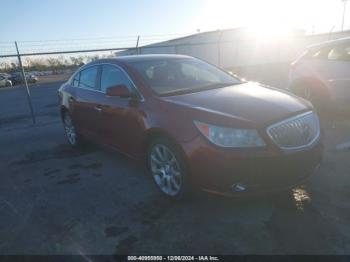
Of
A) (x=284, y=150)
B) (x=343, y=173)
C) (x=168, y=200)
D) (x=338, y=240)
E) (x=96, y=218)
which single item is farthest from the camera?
(x=343, y=173)

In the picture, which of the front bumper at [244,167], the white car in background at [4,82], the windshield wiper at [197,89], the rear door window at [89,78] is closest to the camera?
the front bumper at [244,167]

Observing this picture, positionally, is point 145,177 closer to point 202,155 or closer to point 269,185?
A: point 202,155

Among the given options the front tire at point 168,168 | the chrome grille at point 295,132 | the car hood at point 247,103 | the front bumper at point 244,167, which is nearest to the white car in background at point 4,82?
the front tire at point 168,168

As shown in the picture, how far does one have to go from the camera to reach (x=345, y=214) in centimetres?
334

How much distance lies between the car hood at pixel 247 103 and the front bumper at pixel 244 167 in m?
0.34

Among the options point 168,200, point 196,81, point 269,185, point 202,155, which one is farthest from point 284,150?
point 196,81

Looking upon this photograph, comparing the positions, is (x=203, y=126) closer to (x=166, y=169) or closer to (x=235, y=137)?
(x=235, y=137)

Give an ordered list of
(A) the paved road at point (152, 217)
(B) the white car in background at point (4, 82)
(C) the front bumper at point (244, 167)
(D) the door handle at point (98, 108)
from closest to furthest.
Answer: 1. (A) the paved road at point (152, 217)
2. (C) the front bumper at point (244, 167)
3. (D) the door handle at point (98, 108)
4. (B) the white car in background at point (4, 82)

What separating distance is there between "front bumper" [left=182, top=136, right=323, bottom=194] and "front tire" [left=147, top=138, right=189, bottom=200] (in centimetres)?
17

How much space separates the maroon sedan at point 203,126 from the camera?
10.4 feet

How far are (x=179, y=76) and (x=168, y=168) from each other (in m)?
1.40

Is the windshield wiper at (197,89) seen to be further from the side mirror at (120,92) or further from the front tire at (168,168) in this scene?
the front tire at (168,168)

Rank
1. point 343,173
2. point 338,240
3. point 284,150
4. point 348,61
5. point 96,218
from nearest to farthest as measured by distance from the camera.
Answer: point 338,240 < point 284,150 < point 96,218 < point 343,173 < point 348,61

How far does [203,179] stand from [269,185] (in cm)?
63
